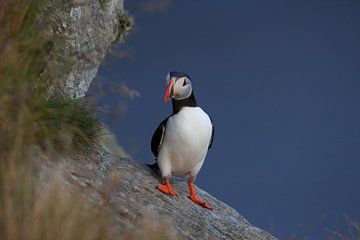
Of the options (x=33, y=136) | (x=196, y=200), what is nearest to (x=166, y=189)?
(x=196, y=200)

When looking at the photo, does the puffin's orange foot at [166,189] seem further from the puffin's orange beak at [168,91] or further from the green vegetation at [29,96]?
the green vegetation at [29,96]

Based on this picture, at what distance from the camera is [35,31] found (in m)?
4.82

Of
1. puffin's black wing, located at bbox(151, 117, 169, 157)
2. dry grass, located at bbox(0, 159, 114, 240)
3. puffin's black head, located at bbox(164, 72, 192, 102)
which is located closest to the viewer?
dry grass, located at bbox(0, 159, 114, 240)

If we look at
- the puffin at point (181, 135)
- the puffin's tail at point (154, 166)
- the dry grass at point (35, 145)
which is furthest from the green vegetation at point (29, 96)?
the puffin's tail at point (154, 166)

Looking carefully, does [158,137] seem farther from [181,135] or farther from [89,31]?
[89,31]

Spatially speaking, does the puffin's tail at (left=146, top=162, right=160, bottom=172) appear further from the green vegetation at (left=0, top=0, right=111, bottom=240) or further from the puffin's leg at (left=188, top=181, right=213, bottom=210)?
the green vegetation at (left=0, top=0, right=111, bottom=240)

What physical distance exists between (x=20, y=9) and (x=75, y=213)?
1.50m

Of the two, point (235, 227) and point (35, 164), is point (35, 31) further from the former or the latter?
point (235, 227)

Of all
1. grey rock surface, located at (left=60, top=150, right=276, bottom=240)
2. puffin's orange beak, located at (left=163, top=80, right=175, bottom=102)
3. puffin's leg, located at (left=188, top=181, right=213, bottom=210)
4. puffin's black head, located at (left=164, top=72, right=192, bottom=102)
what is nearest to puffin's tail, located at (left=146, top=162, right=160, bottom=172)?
grey rock surface, located at (left=60, top=150, right=276, bottom=240)

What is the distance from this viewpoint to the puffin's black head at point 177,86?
6440 mm

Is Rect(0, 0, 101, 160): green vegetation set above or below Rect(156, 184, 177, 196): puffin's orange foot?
above

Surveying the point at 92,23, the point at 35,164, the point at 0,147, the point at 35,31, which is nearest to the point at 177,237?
the point at 35,164

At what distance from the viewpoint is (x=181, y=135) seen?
659cm

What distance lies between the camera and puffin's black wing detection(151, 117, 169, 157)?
682cm
